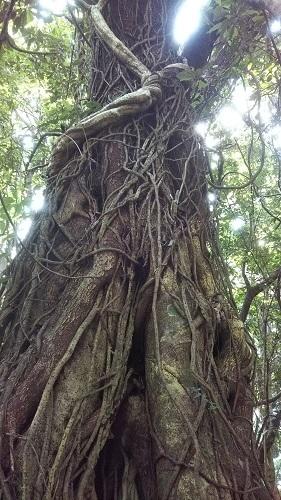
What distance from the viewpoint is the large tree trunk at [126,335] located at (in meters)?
1.39

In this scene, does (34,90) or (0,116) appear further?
(34,90)

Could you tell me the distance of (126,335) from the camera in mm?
1695

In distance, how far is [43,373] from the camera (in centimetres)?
149

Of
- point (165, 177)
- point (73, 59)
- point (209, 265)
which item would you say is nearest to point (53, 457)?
point (209, 265)

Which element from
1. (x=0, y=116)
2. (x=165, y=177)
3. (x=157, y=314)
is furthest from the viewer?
(x=0, y=116)

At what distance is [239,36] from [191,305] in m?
1.13

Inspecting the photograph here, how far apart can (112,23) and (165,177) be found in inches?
49.4

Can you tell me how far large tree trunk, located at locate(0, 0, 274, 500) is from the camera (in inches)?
54.7

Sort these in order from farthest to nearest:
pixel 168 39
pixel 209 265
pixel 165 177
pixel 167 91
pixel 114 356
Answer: pixel 168 39 → pixel 167 91 → pixel 165 177 → pixel 209 265 → pixel 114 356

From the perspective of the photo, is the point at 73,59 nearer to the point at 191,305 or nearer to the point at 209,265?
the point at 209,265

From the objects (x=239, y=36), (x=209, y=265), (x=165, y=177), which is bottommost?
(x=209, y=265)

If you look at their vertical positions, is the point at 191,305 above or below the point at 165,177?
below

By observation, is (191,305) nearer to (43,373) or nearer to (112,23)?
(43,373)

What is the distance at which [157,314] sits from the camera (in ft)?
5.68
